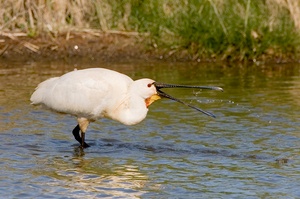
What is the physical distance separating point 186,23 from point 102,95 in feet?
18.6

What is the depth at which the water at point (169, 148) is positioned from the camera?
679 centimetres

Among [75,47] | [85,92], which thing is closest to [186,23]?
[75,47]

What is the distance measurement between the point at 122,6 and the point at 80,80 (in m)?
6.14

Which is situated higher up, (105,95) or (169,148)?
(105,95)

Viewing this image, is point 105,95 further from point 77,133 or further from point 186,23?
point 186,23

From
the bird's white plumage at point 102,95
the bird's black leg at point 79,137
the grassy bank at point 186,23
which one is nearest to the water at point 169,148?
the bird's black leg at point 79,137

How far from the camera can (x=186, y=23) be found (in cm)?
1355

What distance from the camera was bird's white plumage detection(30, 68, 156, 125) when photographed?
26.3 feet

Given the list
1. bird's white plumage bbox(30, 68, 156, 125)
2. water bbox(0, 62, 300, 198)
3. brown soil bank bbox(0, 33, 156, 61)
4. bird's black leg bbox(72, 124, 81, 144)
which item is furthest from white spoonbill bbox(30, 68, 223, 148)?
brown soil bank bbox(0, 33, 156, 61)

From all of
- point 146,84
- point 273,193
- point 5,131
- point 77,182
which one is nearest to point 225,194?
point 273,193

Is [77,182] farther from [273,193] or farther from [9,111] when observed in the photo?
[9,111]

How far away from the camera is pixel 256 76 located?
497 inches

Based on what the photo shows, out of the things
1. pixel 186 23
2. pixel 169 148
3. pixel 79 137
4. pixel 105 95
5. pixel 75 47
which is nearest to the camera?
pixel 105 95

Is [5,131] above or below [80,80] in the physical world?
below
